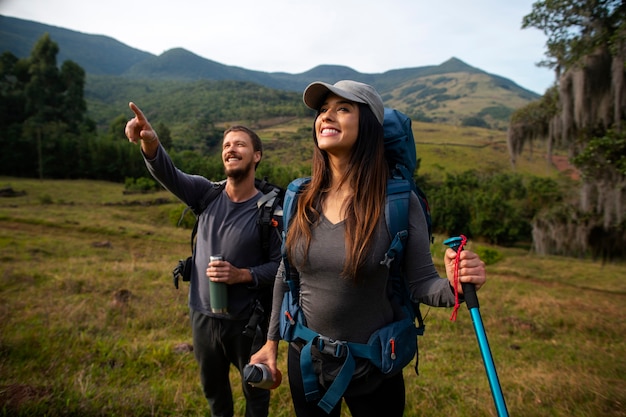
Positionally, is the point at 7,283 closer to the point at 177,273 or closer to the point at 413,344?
the point at 177,273

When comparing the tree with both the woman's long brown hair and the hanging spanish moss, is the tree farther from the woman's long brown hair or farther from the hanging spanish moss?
the woman's long brown hair

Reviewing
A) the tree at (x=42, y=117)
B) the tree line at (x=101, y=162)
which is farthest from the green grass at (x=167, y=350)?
the tree at (x=42, y=117)

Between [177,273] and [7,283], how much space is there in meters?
8.09

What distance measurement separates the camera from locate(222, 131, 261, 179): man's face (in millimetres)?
2857

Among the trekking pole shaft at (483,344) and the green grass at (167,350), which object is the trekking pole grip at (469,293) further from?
the green grass at (167,350)

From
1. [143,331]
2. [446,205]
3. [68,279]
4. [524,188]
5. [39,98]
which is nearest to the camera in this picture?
[143,331]

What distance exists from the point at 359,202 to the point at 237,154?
1427mm

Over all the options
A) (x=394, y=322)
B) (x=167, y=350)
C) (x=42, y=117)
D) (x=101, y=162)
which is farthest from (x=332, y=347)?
(x=42, y=117)

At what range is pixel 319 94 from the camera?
6.11 ft

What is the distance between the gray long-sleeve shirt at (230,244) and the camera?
9.06 ft

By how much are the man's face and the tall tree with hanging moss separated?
676 centimetres

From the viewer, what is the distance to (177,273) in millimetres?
3150

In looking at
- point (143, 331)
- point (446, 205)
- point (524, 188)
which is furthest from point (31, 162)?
point (524, 188)

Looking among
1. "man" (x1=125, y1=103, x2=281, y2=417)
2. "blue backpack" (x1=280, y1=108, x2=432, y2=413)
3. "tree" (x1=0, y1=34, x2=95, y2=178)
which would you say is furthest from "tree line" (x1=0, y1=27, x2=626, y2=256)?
"blue backpack" (x1=280, y1=108, x2=432, y2=413)
